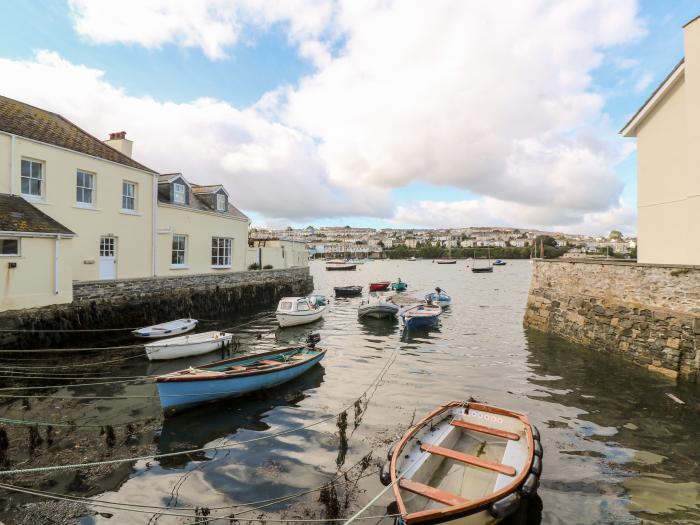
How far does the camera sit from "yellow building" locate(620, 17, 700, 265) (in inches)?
561

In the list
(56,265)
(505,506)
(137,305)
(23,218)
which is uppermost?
(23,218)

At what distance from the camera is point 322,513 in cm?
640

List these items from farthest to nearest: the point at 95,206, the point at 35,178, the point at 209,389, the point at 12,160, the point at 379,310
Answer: the point at 379,310 < the point at 95,206 < the point at 35,178 < the point at 12,160 < the point at 209,389

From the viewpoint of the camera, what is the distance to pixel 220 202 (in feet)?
104

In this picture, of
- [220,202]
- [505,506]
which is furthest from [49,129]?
[505,506]

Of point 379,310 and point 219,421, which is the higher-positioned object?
point 379,310

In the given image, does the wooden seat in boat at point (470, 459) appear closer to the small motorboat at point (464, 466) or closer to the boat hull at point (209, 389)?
the small motorboat at point (464, 466)

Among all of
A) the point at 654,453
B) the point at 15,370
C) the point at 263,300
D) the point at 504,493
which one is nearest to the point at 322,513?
the point at 504,493

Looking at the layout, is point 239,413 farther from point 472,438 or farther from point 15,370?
point 15,370

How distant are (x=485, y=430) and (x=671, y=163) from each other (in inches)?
599

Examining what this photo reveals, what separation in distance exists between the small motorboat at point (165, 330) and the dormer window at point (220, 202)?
1332 centimetres

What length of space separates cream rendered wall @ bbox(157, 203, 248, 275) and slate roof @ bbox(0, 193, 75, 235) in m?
7.46

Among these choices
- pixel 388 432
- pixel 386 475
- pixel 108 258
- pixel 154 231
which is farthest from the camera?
pixel 154 231

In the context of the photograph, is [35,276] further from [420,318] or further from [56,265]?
[420,318]
